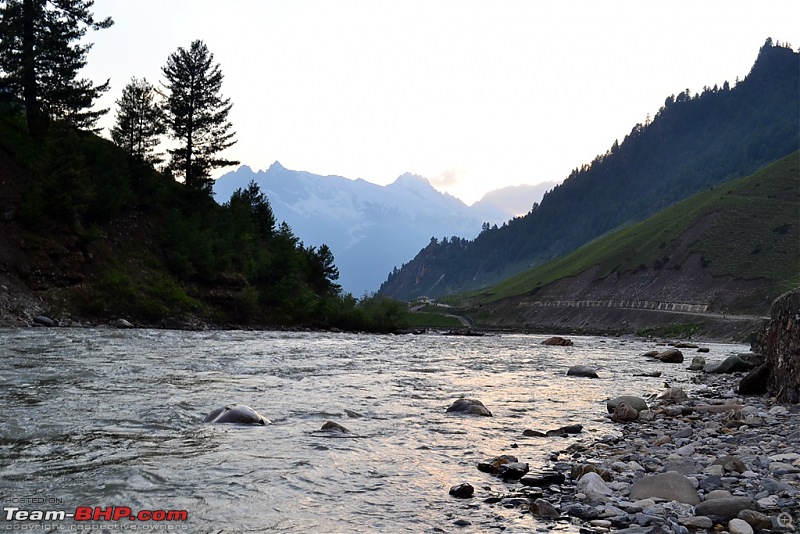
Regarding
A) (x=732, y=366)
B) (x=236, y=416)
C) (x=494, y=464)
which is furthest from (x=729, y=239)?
(x=236, y=416)

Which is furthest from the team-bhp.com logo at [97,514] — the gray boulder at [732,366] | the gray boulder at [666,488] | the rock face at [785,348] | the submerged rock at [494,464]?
the gray boulder at [732,366]

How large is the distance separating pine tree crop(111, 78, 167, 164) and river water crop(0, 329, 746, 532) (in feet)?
145

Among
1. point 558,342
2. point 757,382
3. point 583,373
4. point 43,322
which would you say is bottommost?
point 558,342

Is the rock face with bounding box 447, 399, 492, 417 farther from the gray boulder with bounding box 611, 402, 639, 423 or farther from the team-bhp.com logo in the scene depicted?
the team-bhp.com logo

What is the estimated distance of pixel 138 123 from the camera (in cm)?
6494

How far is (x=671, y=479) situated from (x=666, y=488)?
0.78ft

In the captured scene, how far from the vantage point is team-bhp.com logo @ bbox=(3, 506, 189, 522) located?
695 centimetres

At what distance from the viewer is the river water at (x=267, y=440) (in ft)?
25.4

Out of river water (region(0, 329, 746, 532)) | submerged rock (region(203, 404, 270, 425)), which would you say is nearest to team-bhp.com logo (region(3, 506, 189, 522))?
river water (region(0, 329, 746, 532))

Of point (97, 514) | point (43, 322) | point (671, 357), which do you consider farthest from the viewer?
point (671, 357)

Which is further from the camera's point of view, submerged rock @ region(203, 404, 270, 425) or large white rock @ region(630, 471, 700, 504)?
submerged rock @ region(203, 404, 270, 425)

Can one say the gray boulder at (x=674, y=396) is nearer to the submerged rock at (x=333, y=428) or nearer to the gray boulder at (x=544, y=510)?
the submerged rock at (x=333, y=428)

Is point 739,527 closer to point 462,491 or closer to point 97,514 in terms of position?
point 462,491

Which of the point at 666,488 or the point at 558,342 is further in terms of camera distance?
the point at 558,342
